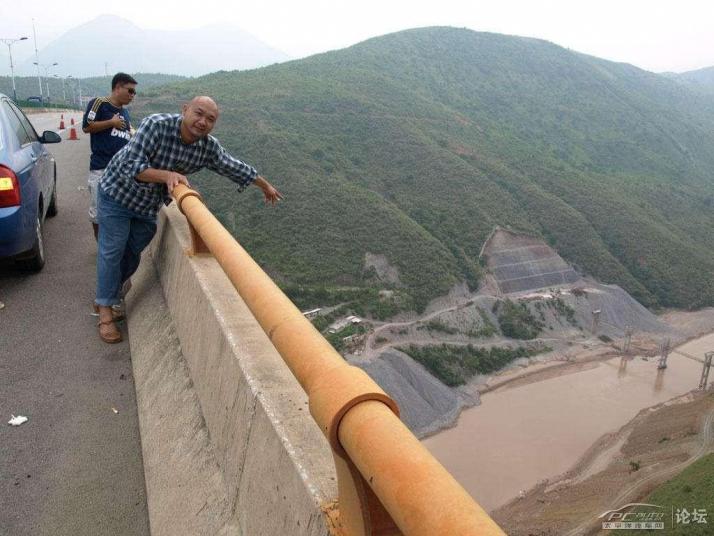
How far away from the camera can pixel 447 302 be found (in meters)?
49.1

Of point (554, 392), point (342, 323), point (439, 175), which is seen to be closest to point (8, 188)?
point (342, 323)

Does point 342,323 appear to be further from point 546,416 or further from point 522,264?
point 522,264

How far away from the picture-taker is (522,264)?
57.5 meters

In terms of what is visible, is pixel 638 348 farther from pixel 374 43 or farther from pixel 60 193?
pixel 374 43

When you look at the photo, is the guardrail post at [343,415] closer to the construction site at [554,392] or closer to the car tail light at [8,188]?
the car tail light at [8,188]

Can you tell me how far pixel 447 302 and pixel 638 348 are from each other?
57.1ft

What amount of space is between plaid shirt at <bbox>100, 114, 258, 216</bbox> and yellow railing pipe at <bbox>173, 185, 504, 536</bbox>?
2.13 metres

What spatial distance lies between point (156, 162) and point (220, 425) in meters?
1.82

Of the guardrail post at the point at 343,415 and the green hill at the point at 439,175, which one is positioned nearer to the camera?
the guardrail post at the point at 343,415

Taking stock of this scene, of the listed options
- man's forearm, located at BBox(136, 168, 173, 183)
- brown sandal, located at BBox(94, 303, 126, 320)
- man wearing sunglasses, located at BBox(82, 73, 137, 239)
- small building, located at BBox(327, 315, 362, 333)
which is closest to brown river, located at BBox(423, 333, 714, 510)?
small building, located at BBox(327, 315, 362, 333)

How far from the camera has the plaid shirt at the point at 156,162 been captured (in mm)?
3463

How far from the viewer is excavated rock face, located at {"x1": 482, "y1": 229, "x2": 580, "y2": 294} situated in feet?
183

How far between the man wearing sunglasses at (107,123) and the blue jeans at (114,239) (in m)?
1.35

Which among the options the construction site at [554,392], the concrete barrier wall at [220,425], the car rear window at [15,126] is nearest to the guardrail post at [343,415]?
the concrete barrier wall at [220,425]
